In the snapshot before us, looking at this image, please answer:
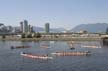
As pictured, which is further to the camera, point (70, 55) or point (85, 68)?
point (70, 55)

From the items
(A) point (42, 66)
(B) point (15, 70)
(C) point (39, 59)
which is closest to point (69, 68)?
(A) point (42, 66)

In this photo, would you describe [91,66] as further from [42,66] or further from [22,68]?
[22,68]

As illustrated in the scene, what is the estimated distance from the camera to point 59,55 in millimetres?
99500

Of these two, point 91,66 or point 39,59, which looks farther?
point 39,59

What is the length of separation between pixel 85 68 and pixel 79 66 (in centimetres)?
345

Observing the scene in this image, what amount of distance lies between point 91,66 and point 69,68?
6.64m

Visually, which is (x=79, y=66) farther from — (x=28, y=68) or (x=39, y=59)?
(x=39, y=59)

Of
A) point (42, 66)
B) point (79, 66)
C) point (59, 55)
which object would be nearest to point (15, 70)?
point (42, 66)

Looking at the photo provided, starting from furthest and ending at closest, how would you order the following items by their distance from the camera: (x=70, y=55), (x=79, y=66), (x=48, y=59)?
1. (x=70, y=55)
2. (x=48, y=59)
3. (x=79, y=66)

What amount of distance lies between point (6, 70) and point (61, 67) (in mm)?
13310

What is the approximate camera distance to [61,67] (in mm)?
71500

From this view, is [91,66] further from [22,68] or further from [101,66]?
[22,68]

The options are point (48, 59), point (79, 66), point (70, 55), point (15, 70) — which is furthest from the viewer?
point (70, 55)

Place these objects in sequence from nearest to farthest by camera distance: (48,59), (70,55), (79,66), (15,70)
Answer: (15,70), (79,66), (48,59), (70,55)
